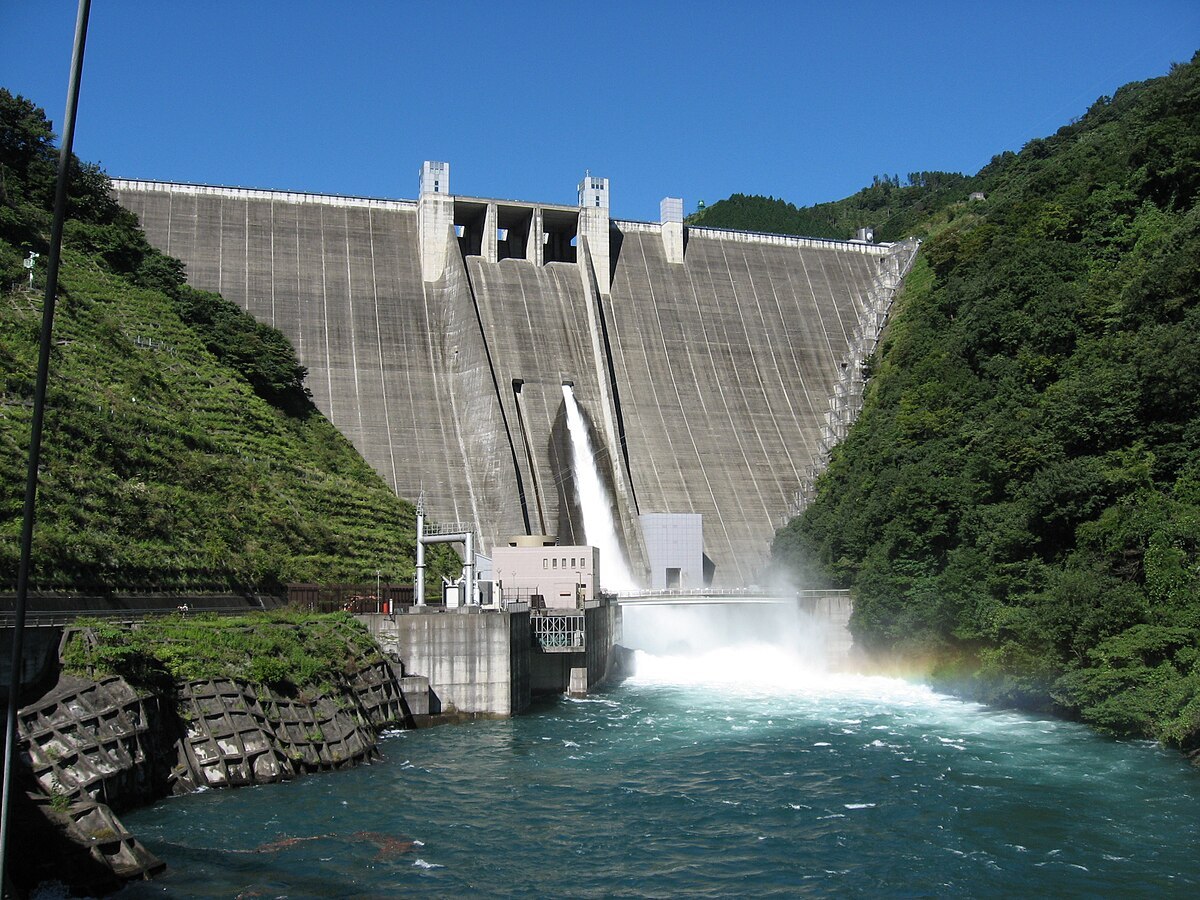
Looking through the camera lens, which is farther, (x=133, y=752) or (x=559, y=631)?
(x=559, y=631)

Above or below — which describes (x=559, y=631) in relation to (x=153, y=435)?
below

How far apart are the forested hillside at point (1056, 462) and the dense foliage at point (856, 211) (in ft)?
131

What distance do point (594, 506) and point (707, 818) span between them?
37.2 m

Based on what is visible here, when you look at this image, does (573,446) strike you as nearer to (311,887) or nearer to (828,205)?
(311,887)

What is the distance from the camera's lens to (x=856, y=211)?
156 m

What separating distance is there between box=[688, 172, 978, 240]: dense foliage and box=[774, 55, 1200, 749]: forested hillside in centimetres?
3996

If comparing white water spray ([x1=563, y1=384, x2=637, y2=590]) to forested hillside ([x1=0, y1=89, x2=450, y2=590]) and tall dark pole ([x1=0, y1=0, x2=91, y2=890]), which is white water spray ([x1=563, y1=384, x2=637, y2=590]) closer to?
forested hillside ([x1=0, y1=89, x2=450, y2=590])

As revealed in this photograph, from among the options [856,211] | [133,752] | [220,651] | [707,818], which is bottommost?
[707,818]

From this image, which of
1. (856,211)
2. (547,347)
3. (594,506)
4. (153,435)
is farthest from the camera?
(856,211)

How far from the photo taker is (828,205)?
166000 millimetres

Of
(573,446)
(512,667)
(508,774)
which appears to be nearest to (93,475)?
(512,667)

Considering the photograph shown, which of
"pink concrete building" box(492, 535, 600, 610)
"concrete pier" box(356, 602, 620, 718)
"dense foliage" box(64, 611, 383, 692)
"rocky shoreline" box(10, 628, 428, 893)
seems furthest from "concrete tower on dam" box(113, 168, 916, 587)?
"rocky shoreline" box(10, 628, 428, 893)

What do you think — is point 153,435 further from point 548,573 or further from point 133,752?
point 133,752

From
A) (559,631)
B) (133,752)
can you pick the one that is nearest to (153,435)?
(559,631)
